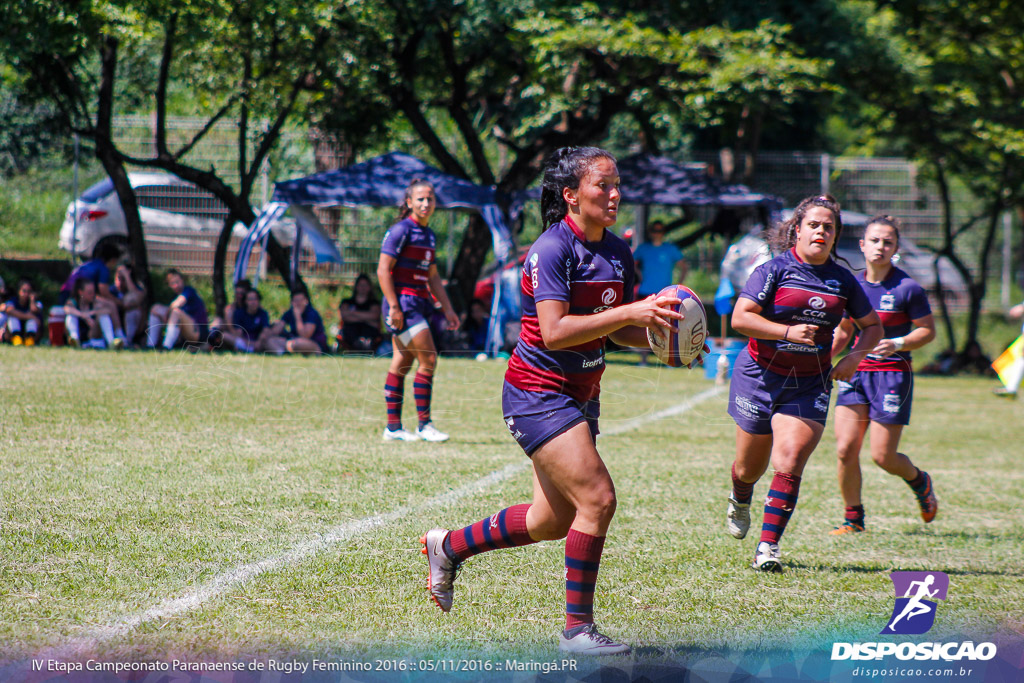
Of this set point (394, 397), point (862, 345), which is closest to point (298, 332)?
point (394, 397)

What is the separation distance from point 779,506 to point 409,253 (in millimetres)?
4423

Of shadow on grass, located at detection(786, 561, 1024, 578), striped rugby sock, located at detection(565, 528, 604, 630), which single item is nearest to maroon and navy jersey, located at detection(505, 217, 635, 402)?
striped rugby sock, located at detection(565, 528, 604, 630)

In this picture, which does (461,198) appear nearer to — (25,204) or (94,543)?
(25,204)

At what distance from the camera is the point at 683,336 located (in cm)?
386

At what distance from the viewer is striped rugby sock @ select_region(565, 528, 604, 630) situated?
149 inches

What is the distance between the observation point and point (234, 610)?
4.09 meters

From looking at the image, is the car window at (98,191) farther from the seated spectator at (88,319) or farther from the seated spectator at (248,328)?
the seated spectator at (248,328)

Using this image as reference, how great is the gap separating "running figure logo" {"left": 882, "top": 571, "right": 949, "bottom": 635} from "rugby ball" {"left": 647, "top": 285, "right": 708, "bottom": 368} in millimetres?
1470

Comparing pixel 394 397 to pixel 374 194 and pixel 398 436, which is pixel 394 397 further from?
pixel 374 194

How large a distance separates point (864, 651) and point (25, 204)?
18.6 metres

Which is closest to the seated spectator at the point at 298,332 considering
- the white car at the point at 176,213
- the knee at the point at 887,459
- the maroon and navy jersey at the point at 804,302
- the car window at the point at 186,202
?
the white car at the point at 176,213

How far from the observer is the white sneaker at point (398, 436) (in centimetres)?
871

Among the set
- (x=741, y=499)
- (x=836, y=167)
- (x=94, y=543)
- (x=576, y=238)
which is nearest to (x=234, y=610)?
(x=94, y=543)

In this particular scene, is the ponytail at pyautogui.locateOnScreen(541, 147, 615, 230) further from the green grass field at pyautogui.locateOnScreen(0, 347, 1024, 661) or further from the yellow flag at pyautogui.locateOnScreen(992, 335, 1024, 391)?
the yellow flag at pyautogui.locateOnScreen(992, 335, 1024, 391)
